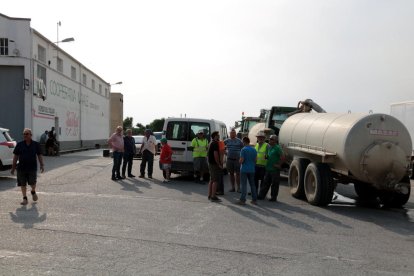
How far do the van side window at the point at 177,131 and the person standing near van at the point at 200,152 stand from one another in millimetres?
1170

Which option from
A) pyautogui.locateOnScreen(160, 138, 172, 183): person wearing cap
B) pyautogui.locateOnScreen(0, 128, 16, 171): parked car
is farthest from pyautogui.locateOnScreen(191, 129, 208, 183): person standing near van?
pyautogui.locateOnScreen(0, 128, 16, 171): parked car

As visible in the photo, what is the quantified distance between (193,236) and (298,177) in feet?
18.6

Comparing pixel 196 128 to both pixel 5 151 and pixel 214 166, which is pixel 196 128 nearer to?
pixel 214 166

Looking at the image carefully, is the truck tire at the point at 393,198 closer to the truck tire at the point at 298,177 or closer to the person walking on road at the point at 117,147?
the truck tire at the point at 298,177

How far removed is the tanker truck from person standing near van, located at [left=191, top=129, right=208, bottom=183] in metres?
3.37

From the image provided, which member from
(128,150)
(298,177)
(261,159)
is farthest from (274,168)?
(128,150)

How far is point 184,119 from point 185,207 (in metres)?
6.08

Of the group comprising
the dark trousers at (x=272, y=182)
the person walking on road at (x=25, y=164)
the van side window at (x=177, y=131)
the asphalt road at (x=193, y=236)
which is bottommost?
the asphalt road at (x=193, y=236)

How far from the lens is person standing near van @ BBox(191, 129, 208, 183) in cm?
1466

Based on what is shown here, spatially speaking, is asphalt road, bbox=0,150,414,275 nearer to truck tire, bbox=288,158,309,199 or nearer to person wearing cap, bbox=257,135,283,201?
person wearing cap, bbox=257,135,283,201

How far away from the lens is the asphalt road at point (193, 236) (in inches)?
235

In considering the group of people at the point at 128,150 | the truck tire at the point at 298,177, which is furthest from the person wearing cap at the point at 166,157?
the truck tire at the point at 298,177

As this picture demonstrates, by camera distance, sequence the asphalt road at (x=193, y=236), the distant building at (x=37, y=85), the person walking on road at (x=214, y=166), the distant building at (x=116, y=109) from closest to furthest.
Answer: the asphalt road at (x=193, y=236) < the person walking on road at (x=214, y=166) < the distant building at (x=37, y=85) < the distant building at (x=116, y=109)

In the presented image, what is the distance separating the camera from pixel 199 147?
14.8m
